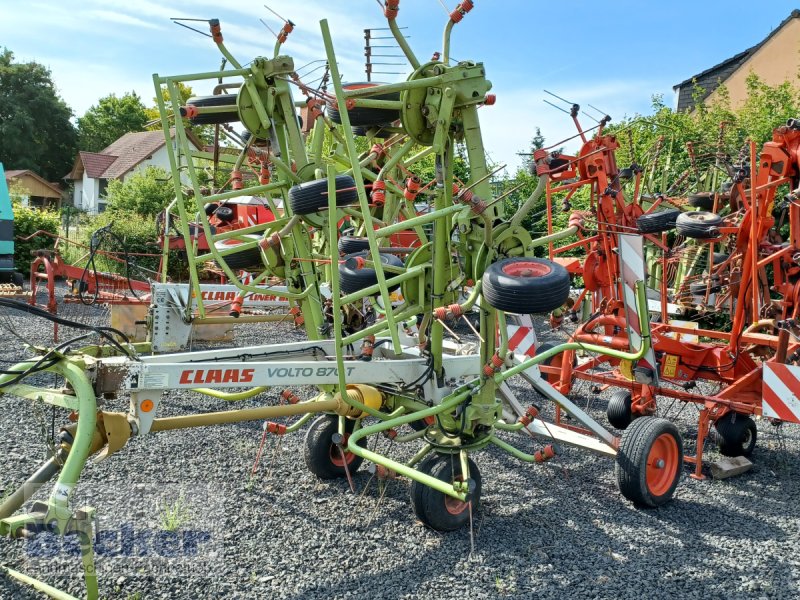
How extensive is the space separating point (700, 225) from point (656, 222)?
433mm

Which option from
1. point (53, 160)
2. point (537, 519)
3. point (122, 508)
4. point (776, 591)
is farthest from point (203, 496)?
point (53, 160)

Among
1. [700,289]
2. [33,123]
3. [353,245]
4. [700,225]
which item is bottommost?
[700,289]

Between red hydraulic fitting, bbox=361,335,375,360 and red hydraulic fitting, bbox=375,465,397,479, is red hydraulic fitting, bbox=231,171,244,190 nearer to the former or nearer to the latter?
red hydraulic fitting, bbox=361,335,375,360

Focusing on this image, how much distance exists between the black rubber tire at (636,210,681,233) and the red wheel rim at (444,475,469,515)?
10.4 feet

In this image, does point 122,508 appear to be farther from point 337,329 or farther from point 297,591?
point 337,329

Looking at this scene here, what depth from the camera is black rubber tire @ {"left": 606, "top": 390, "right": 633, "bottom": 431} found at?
6.76 m

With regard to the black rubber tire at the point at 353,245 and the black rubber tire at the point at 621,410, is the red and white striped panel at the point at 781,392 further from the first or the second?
the black rubber tire at the point at 353,245

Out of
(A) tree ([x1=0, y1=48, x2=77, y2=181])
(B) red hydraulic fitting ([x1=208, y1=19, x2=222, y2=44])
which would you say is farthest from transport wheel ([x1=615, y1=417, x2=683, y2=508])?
(A) tree ([x1=0, y1=48, x2=77, y2=181])

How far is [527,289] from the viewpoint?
12.3ft

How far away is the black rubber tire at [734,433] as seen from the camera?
5934 mm

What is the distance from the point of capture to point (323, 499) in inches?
190

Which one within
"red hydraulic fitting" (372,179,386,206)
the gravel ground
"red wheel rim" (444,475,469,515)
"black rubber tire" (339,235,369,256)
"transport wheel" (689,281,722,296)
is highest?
"red hydraulic fitting" (372,179,386,206)

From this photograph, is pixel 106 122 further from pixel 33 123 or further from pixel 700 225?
pixel 700 225

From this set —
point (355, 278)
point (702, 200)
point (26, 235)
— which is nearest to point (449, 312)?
point (355, 278)
